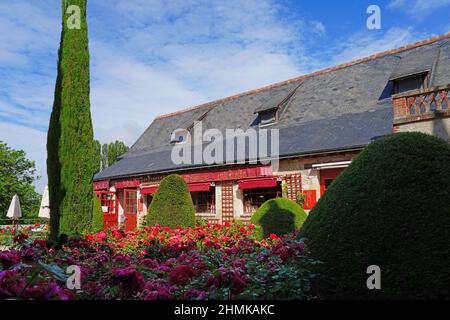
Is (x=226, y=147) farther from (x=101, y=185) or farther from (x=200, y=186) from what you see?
(x=101, y=185)

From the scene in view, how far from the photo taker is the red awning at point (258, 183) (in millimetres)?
12758

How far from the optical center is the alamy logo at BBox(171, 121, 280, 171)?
13.4 metres

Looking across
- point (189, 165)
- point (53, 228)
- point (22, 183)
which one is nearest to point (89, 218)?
point (53, 228)

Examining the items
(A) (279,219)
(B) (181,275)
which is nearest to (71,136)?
(A) (279,219)

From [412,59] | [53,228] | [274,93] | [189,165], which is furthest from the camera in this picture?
[274,93]

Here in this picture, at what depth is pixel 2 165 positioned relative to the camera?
33312 millimetres

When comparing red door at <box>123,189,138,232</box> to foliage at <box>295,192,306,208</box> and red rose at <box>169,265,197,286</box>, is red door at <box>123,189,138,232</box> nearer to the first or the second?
foliage at <box>295,192,306,208</box>

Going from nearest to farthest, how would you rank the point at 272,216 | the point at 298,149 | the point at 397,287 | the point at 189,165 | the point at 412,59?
1. the point at 397,287
2. the point at 272,216
3. the point at 298,149
4. the point at 412,59
5. the point at 189,165

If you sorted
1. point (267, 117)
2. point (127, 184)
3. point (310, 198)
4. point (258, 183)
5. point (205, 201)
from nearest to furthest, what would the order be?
point (310, 198) < point (258, 183) < point (267, 117) < point (205, 201) < point (127, 184)

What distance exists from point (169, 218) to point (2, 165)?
30.8 m

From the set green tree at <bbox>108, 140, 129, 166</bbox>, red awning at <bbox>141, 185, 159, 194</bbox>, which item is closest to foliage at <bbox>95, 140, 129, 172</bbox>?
green tree at <bbox>108, 140, 129, 166</bbox>

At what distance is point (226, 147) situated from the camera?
15.5 m

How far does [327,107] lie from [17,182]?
2921cm

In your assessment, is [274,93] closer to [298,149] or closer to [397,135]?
[298,149]
